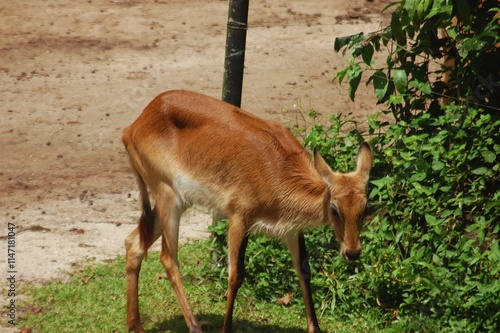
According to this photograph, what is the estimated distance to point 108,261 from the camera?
734 centimetres

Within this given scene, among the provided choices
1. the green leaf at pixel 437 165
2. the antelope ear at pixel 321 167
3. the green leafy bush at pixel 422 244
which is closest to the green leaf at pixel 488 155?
the green leafy bush at pixel 422 244

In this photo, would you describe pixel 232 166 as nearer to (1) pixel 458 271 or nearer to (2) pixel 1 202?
(1) pixel 458 271

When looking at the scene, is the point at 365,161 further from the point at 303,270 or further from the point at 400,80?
the point at 400,80

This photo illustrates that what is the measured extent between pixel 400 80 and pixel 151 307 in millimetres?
2462

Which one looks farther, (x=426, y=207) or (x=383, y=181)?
(x=383, y=181)

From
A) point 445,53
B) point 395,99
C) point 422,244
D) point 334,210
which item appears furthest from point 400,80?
point 334,210

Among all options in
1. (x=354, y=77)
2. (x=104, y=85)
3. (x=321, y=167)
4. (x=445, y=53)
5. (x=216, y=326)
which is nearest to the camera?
(x=321, y=167)

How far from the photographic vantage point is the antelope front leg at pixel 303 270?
6262 mm

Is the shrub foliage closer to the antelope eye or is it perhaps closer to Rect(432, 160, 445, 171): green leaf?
Rect(432, 160, 445, 171): green leaf

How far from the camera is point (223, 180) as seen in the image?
625 centimetres

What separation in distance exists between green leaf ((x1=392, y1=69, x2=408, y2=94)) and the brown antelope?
3.28ft

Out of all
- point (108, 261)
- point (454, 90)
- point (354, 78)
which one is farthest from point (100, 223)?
point (454, 90)

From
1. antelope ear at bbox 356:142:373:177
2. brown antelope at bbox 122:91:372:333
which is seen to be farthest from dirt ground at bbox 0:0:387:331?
antelope ear at bbox 356:142:373:177

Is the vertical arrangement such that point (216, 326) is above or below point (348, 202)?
below
